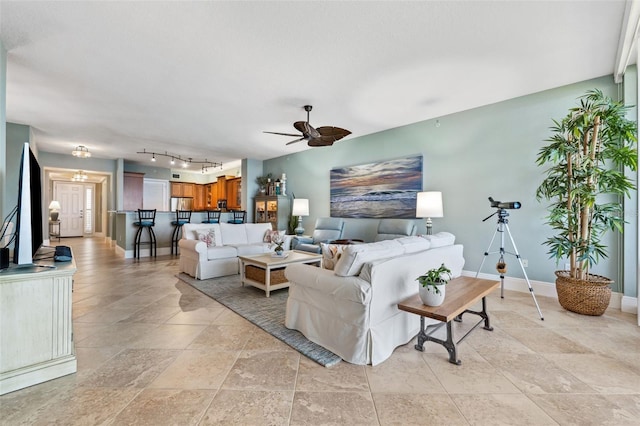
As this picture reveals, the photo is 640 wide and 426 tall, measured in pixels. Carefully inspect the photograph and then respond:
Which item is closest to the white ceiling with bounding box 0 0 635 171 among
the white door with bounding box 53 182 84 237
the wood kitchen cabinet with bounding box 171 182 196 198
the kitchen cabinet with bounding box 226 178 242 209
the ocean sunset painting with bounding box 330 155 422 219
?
the ocean sunset painting with bounding box 330 155 422 219

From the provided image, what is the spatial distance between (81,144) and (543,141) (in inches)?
345

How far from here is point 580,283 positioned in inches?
116

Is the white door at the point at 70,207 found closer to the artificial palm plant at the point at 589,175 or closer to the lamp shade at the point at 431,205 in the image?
the lamp shade at the point at 431,205

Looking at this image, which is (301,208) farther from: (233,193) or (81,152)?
(81,152)

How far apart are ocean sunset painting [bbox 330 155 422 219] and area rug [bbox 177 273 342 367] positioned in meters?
2.54

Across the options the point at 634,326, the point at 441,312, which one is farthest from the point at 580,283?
the point at 441,312

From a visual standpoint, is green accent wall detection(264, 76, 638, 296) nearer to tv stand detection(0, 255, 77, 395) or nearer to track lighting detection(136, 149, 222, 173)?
tv stand detection(0, 255, 77, 395)

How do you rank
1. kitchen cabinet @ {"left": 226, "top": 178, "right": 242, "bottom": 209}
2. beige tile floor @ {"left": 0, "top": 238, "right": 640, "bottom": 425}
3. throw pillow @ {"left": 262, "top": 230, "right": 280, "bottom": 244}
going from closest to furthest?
beige tile floor @ {"left": 0, "top": 238, "right": 640, "bottom": 425} → throw pillow @ {"left": 262, "top": 230, "right": 280, "bottom": 244} → kitchen cabinet @ {"left": 226, "top": 178, "right": 242, "bottom": 209}

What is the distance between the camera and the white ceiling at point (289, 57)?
2.17 meters

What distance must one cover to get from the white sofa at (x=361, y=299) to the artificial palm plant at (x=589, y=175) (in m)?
1.77

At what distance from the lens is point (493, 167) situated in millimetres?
4035

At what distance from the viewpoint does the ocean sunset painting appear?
4961 millimetres

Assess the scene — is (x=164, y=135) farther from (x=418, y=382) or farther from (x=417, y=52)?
(x=418, y=382)

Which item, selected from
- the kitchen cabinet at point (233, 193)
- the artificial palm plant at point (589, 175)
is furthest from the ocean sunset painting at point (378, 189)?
the kitchen cabinet at point (233, 193)
